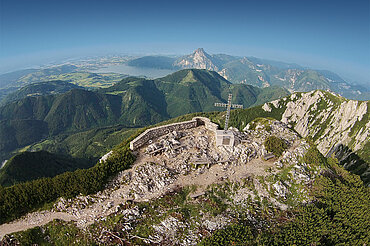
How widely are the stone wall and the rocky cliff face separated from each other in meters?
94.8

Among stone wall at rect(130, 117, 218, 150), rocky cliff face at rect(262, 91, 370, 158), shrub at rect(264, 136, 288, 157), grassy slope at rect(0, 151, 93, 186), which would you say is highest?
stone wall at rect(130, 117, 218, 150)

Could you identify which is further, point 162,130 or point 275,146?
point 162,130

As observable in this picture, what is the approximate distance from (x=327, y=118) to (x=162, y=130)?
143198mm

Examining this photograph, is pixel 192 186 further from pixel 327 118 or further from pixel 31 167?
pixel 327 118

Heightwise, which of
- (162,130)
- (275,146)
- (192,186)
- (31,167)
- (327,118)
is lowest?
(31,167)

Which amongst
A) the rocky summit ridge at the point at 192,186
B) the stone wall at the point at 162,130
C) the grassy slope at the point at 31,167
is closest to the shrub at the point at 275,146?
the rocky summit ridge at the point at 192,186

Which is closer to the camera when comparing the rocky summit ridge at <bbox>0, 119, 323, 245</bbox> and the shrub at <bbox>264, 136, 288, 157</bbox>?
the rocky summit ridge at <bbox>0, 119, 323, 245</bbox>

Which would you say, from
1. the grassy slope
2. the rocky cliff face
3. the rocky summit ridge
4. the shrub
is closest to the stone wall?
the rocky summit ridge

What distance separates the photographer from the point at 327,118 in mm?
132750

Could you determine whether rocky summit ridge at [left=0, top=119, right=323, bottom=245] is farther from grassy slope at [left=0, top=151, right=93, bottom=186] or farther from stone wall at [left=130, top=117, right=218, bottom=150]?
grassy slope at [left=0, top=151, right=93, bottom=186]

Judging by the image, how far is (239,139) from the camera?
36.1 metres

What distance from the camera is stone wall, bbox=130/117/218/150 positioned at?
31.9 meters

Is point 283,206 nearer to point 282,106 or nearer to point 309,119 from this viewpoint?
point 309,119

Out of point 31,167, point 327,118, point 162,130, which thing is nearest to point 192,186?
point 162,130
